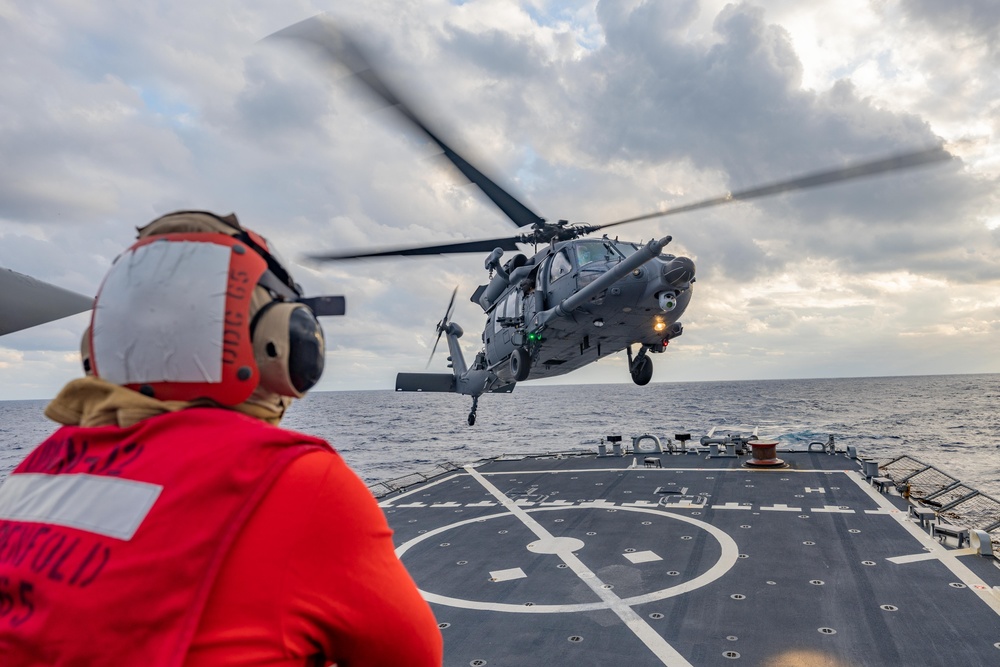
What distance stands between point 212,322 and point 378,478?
3889 cm

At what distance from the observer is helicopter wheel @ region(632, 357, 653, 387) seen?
17.8 m

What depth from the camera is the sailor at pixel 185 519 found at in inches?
53.3

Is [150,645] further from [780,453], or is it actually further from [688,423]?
[688,423]

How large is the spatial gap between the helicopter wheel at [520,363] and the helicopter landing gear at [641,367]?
3.19m

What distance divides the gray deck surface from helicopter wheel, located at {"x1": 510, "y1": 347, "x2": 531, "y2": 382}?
Answer: 4028 millimetres

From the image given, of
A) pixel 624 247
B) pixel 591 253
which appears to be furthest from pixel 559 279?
pixel 624 247

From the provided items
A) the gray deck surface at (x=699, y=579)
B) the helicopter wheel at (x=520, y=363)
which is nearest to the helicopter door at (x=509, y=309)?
the helicopter wheel at (x=520, y=363)

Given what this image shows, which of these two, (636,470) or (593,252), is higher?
(593,252)

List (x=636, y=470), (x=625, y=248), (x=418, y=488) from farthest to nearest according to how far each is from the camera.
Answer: (x=636, y=470)
(x=418, y=488)
(x=625, y=248)

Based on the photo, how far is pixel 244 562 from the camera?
4.61 ft

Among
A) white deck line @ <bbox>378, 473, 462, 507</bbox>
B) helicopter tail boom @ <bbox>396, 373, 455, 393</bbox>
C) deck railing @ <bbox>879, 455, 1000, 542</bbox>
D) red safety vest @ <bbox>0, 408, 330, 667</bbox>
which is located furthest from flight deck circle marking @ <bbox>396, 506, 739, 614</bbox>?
deck railing @ <bbox>879, 455, 1000, 542</bbox>

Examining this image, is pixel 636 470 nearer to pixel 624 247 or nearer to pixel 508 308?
pixel 508 308

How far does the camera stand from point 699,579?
34.5 feet

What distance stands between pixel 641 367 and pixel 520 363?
3.89 metres
